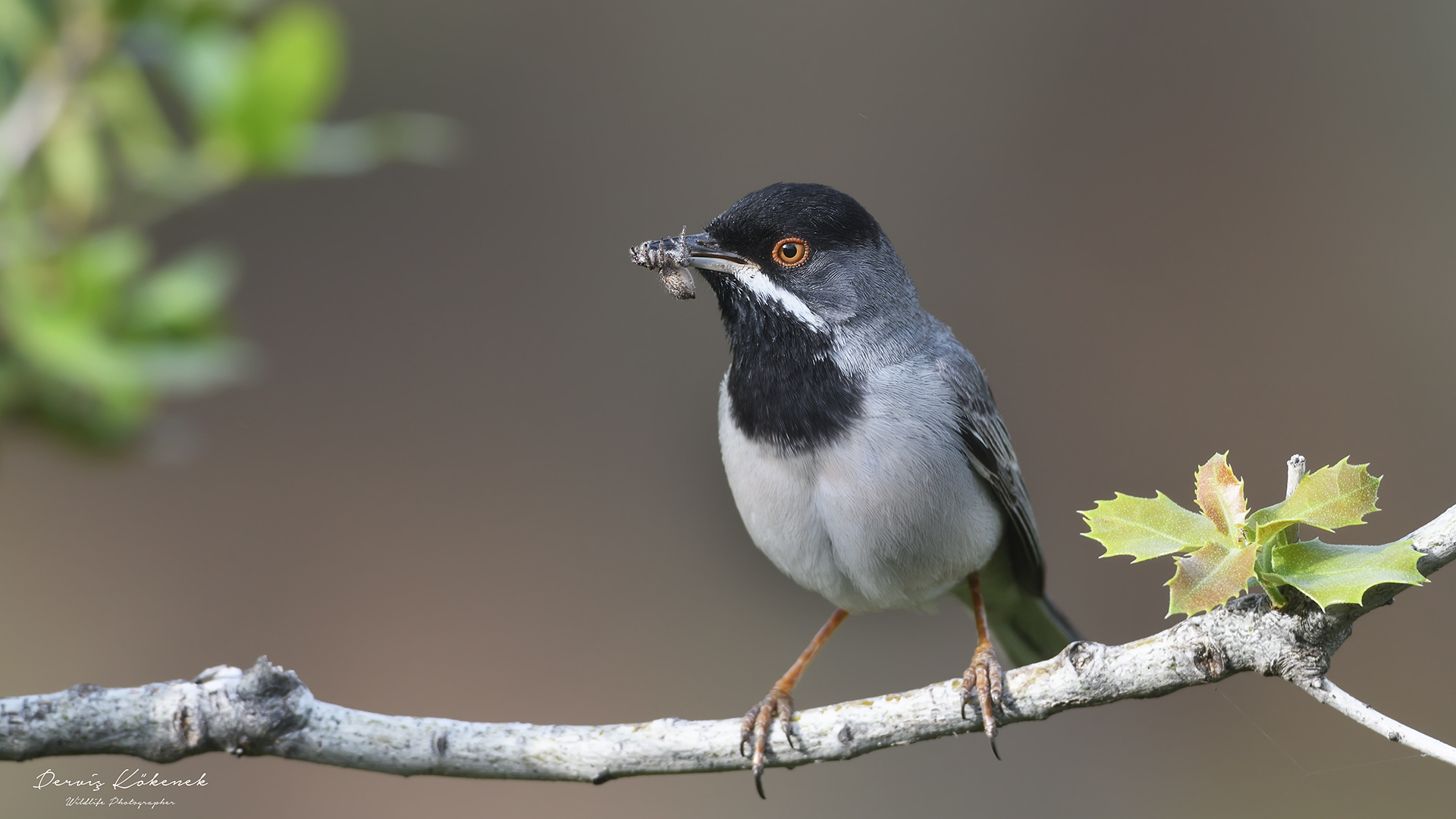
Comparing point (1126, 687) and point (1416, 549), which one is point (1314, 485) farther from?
point (1126, 687)

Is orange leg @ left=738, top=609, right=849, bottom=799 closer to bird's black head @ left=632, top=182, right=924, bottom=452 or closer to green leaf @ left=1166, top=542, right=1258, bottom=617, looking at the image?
bird's black head @ left=632, top=182, right=924, bottom=452

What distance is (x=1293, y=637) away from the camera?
220cm

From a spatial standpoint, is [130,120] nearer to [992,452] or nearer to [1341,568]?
[1341,568]

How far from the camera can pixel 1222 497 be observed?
199cm

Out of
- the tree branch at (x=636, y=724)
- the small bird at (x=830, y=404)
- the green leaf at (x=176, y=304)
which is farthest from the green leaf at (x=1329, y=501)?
the green leaf at (x=176, y=304)

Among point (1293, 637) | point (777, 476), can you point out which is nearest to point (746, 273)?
point (777, 476)

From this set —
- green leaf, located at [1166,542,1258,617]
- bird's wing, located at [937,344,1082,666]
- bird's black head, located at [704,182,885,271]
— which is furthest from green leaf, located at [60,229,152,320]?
bird's wing, located at [937,344,1082,666]

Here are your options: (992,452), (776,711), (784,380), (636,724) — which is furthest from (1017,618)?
(636,724)

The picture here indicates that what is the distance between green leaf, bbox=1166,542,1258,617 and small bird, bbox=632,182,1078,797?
4.64 feet

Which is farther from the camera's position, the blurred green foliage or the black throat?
the black throat

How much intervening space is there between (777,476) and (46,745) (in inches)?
84.4

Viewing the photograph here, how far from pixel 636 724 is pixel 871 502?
1065mm

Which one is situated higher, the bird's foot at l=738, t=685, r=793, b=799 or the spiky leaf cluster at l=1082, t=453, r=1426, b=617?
the spiky leaf cluster at l=1082, t=453, r=1426, b=617

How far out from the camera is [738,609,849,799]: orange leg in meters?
3.07
